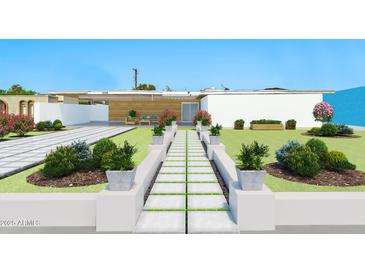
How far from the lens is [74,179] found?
726cm

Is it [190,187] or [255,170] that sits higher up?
[255,170]

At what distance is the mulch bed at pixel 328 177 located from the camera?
23.3 ft

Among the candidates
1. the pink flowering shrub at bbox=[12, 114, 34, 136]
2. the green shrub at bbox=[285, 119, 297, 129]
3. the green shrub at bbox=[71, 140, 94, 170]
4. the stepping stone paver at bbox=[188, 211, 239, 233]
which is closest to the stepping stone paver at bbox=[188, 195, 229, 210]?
the stepping stone paver at bbox=[188, 211, 239, 233]

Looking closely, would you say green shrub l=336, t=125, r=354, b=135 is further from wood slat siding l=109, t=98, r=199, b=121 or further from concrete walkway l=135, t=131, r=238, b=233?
wood slat siding l=109, t=98, r=199, b=121

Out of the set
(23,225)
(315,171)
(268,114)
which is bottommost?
(23,225)

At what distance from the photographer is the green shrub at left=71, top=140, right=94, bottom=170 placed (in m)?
7.72

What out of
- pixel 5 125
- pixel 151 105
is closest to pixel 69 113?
pixel 151 105

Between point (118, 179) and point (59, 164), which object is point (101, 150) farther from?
point (118, 179)

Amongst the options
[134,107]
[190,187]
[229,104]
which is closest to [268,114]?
[229,104]

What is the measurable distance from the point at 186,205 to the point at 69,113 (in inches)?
1107

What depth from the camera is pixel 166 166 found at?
955 cm

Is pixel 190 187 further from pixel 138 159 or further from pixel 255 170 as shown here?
pixel 138 159

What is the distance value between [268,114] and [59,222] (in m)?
25.0

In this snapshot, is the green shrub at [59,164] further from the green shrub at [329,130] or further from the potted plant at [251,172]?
the green shrub at [329,130]
